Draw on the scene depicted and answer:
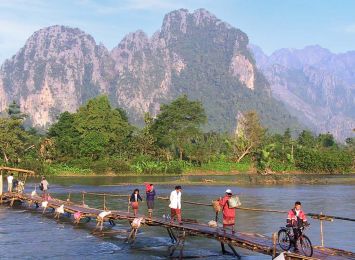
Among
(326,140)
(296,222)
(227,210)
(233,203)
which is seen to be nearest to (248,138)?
(326,140)

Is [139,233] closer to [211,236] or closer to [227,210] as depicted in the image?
[211,236]

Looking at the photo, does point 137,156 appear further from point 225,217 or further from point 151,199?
point 225,217

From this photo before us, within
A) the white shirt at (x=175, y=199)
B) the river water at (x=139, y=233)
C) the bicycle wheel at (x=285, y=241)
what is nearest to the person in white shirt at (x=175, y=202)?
the white shirt at (x=175, y=199)

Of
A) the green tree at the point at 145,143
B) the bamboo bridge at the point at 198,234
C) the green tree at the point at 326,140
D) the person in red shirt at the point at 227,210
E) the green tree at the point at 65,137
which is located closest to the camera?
the bamboo bridge at the point at 198,234

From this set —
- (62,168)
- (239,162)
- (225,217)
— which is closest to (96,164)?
(62,168)

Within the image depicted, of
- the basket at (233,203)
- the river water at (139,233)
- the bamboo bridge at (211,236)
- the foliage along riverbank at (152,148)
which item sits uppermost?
the foliage along riverbank at (152,148)

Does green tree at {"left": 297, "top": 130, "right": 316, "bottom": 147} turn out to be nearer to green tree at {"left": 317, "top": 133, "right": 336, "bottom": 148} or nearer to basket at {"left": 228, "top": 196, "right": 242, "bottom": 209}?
green tree at {"left": 317, "top": 133, "right": 336, "bottom": 148}

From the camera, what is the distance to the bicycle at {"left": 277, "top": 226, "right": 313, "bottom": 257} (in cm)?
1645

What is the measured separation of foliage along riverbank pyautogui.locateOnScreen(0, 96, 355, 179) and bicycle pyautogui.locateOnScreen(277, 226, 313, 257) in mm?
61316

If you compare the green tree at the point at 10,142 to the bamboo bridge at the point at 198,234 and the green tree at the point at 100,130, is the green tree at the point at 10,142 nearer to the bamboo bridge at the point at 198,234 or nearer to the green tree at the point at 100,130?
the green tree at the point at 100,130

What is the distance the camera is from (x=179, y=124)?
91812 millimetres

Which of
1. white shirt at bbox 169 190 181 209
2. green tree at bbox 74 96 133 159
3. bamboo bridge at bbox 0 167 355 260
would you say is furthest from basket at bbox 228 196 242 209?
green tree at bbox 74 96 133 159

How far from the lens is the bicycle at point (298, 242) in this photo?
54.0ft

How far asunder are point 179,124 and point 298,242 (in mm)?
75140
